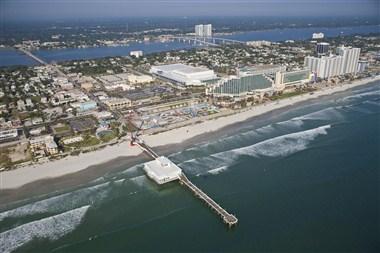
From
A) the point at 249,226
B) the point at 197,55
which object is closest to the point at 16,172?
the point at 249,226

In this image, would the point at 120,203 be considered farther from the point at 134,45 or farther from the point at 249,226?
the point at 134,45

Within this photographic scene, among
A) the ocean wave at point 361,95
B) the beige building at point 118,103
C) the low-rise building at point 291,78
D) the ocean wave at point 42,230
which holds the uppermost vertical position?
the low-rise building at point 291,78

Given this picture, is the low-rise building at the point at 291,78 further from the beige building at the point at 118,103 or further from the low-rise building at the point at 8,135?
the low-rise building at the point at 8,135

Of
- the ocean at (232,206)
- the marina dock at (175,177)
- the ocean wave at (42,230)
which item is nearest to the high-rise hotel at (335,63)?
the ocean at (232,206)

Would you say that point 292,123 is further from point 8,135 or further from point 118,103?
point 8,135

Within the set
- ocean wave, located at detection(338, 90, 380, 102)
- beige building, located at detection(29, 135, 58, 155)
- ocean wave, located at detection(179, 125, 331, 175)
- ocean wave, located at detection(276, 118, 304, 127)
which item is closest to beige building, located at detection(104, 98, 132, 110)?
beige building, located at detection(29, 135, 58, 155)

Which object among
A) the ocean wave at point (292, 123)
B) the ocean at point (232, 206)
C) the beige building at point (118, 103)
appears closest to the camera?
the ocean at point (232, 206)
